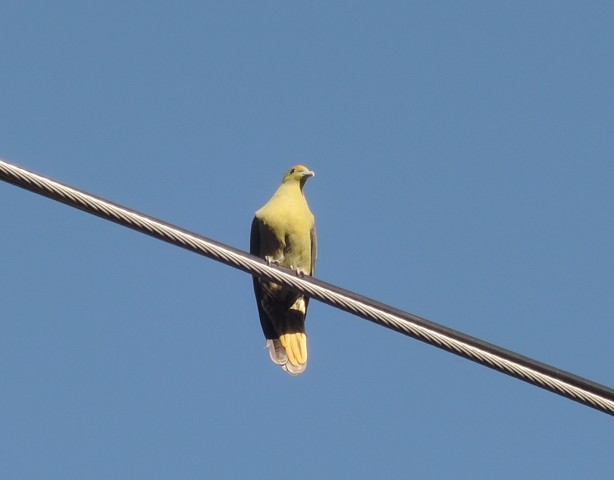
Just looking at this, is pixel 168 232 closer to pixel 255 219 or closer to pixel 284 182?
pixel 255 219

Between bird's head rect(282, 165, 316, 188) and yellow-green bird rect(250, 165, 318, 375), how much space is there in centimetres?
35

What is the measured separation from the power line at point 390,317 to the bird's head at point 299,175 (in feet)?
16.8

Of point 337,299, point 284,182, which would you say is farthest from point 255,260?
point 284,182

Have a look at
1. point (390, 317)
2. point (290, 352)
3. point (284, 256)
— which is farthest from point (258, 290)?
point (390, 317)

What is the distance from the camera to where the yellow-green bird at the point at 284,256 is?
8883 mm

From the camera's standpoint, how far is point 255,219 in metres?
9.36

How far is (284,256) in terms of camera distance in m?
9.20

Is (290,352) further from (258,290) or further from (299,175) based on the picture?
(299,175)

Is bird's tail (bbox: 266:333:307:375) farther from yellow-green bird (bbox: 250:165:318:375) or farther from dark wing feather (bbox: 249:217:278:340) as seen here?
dark wing feather (bbox: 249:217:278:340)

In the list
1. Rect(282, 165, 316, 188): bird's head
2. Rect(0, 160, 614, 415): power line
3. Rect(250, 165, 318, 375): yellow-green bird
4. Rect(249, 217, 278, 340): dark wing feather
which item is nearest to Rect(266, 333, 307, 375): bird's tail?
Rect(250, 165, 318, 375): yellow-green bird

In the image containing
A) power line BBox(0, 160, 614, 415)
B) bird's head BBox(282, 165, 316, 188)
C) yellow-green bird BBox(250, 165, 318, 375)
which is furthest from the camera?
bird's head BBox(282, 165, 316, 188)

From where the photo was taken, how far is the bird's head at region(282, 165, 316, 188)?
991cm

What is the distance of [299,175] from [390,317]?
17.7ft

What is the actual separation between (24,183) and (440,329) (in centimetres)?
161
